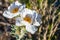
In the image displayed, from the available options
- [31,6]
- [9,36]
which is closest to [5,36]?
[9,36]

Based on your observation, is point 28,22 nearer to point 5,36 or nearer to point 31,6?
point 31,6

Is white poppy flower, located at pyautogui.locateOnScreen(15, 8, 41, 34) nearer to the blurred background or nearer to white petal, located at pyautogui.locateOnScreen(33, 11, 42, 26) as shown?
white petal, located at pyautogui.locateOnScreen(33, 11, 42, 26)

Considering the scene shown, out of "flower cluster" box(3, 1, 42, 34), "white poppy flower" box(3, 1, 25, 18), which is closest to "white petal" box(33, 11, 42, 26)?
"flower cluster" box(3, 1, 42, 34)

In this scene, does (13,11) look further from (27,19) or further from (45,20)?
(45,20)

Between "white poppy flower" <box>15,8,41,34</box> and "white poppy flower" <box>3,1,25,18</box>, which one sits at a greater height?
"white poppy flower" <box>3,1,25,18</box>

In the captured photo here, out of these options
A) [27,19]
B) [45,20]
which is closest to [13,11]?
[27,19]

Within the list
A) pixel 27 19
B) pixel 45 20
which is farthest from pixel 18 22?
pixel 45 20

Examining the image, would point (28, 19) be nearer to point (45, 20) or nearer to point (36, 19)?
point (36, 19)

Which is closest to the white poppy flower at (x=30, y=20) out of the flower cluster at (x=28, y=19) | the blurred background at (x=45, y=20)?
the flower cluster at (x=28, y=19)

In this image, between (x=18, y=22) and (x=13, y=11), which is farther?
(x=13, y=11)
